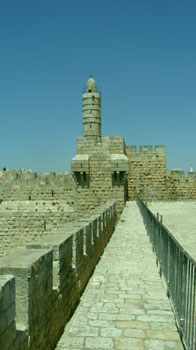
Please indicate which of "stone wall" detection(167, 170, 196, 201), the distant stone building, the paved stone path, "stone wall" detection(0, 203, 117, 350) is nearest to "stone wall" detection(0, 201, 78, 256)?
the distant stone building

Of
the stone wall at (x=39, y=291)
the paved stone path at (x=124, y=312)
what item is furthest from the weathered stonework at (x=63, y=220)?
the paved stone path at (x=124, y=312)

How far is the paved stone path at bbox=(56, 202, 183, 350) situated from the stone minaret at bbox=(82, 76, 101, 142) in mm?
13459

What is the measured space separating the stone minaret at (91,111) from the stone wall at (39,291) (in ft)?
50.8

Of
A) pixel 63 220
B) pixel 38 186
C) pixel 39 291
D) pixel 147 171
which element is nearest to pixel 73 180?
pixel 38 186

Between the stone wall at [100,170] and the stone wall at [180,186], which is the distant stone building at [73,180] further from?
the stone wall at [100,170]

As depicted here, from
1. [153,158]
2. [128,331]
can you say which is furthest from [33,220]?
[128,331]

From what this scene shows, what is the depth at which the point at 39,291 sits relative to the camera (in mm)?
3031

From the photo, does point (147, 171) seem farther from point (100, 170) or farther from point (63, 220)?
point (63, 220)

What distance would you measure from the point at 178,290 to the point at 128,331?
0.69 metres

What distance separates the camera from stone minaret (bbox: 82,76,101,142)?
20.2 metres

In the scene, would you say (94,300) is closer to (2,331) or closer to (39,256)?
(39,256)

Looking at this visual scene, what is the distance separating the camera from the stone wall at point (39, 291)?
7.72 feet

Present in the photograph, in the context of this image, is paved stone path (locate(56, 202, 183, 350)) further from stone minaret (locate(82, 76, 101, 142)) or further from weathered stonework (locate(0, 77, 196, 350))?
stone minaret (locate(82, 76, 101, 142))

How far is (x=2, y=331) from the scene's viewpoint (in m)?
2.18
